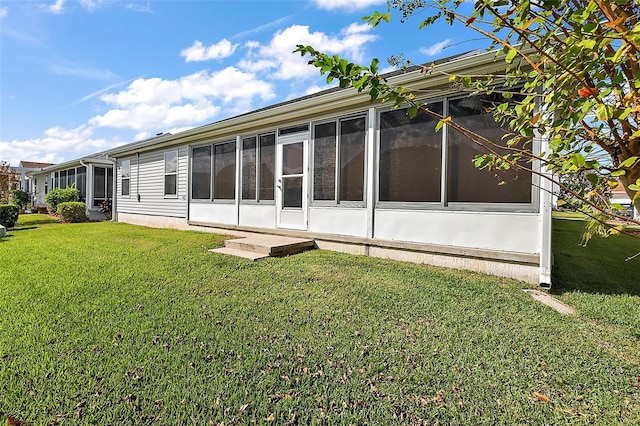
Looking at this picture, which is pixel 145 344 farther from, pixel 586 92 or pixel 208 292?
pixel 586 92

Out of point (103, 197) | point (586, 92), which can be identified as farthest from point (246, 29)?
point (103, 197)

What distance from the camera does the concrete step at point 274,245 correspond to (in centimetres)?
588

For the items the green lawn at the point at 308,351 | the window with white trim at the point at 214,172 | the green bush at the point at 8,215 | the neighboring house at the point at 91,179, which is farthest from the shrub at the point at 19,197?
the green lawn at the point at 308,351

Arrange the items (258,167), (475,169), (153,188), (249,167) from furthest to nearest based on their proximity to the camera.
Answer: (153,188) < (249,167) < (258,167) < (475,169)

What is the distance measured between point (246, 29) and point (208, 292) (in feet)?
21.7

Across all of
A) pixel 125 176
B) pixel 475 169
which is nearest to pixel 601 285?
pixel 475 169

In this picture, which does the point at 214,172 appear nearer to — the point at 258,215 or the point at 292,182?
the point at 258,215

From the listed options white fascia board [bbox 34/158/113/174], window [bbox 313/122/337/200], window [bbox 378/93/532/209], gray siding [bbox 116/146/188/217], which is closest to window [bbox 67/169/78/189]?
white fascia board [bbox 34/158/113/174]

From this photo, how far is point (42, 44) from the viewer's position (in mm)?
8391

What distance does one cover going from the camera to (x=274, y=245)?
596cm

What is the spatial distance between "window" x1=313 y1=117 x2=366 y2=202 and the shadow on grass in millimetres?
3373

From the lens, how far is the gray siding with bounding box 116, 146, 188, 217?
33.0ft

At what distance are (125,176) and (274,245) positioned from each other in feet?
32.7

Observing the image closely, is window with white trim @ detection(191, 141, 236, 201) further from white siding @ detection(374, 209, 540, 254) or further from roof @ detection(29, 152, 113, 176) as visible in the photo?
roof @ detection(29, 152, 113, 176)
